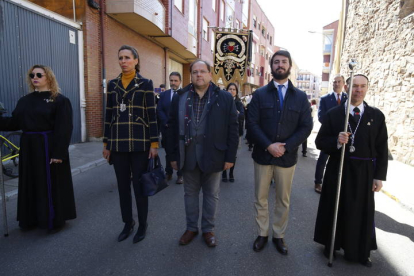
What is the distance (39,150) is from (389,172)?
7.36 meters

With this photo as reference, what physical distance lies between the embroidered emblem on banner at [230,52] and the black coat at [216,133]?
6.76 metres

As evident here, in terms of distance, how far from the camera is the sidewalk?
5.04 meters

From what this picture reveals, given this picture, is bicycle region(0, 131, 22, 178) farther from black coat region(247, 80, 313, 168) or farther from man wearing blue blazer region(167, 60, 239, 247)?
black coat region(247, 80, 313, 168)

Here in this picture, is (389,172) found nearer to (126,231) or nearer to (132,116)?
(126,231)

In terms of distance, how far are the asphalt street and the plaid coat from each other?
43.9 inches

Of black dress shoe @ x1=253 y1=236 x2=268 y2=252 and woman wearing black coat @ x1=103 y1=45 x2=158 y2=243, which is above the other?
woman wearing black coat @ x1=103 y1=45 x2=158 y2=243

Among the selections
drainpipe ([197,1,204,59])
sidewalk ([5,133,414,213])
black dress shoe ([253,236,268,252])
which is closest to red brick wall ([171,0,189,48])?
drainpipe ([197,1,204,59])

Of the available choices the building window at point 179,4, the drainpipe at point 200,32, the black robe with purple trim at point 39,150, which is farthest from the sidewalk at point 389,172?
the drainpipe at point 200,32

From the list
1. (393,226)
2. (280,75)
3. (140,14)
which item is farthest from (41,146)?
(140,14)

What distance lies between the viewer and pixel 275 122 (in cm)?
307

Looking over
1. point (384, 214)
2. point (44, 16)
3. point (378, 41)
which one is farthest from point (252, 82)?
point (384, 214)

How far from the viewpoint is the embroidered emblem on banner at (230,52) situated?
9.73 metres

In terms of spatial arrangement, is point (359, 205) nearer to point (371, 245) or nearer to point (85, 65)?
point (371, 245)

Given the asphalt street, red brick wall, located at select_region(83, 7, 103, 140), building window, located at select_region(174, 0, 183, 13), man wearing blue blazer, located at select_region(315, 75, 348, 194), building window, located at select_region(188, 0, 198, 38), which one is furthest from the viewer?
building window, located at select_region(188, 0, 198, 38)
